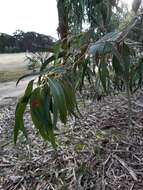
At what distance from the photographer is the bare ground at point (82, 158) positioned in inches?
65.0

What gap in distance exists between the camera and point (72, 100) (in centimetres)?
98

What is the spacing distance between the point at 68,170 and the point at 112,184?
217 mm

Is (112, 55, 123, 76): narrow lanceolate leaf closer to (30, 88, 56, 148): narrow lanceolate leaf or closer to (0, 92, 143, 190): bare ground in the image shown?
(30, 88, 56, 148): narrow lanceolate leaf

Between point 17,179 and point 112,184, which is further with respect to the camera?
point 17,179

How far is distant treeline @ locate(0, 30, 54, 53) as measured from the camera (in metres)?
7.80

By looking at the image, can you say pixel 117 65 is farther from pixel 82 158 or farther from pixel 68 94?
pixel 82 158

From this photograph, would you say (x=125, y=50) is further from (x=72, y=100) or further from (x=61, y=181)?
(x=61, y=181)

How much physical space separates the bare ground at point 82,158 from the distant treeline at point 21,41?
5.55m

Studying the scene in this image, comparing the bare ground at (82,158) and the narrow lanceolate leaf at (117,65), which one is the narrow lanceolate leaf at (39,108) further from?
the bare ground at (82,158)

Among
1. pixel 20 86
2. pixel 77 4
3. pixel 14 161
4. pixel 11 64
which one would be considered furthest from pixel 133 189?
pixel 11 64

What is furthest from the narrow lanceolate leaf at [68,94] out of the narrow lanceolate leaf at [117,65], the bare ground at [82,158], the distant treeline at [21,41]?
the distant treeline at [21,41]

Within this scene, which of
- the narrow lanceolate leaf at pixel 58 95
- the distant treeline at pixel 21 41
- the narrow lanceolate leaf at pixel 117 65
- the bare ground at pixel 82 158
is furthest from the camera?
the distant treeline at pixel 21 41

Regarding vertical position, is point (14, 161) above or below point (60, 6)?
below

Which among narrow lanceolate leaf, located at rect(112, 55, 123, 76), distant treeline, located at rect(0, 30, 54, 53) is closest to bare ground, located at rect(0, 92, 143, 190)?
narrow lanceolate leaf, located at rect(112, 55, 123, 76)
